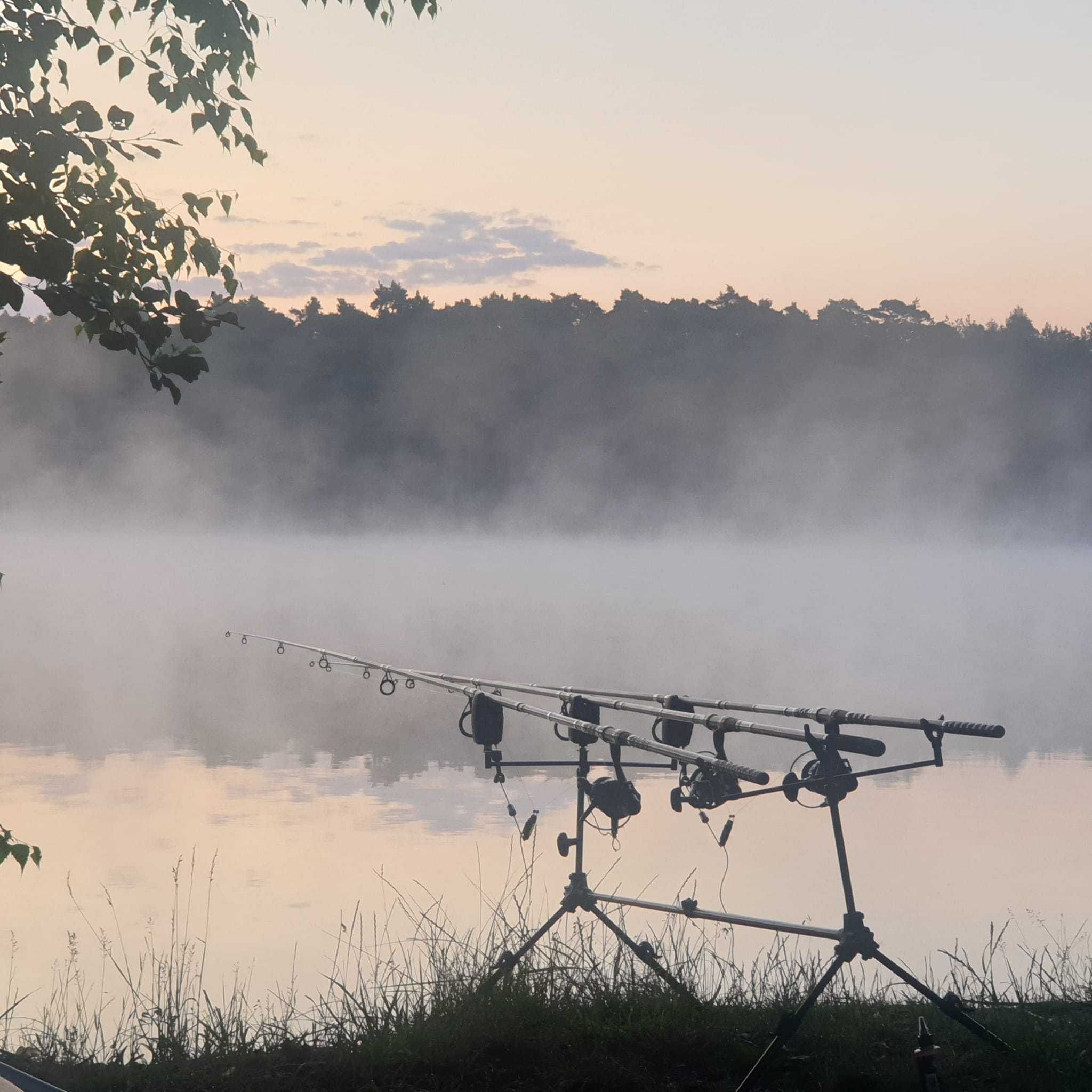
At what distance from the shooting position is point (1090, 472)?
62.2m

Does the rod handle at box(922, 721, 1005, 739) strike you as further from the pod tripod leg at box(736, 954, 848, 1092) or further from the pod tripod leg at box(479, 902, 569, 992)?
the pod tripod leg at box(479, 902, 569, 992)

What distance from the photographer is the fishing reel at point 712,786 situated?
360 centimetres

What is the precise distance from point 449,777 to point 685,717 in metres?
8.14

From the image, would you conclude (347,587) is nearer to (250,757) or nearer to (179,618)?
(179,618)

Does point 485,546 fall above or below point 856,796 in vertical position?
above

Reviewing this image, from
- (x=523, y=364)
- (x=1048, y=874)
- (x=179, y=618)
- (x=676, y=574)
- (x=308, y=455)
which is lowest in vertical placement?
(x=1048, y=874)

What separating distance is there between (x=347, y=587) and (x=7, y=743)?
33062mm

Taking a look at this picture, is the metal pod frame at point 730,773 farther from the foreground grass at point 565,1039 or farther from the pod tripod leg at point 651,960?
the foreground grass at point 565,1039

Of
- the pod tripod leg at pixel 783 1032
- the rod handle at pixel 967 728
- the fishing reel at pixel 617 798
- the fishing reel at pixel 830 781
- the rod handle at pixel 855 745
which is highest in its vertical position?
the rod handle at pixel 967 728

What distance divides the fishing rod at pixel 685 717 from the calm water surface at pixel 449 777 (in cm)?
94

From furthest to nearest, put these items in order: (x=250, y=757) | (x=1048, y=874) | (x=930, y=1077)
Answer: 1. (x=250, y=757)
2. (x=1048, y=874)
3. (x=930, y=1077)

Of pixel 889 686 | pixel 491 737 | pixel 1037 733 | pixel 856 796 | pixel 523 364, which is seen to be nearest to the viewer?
pixel 491 737

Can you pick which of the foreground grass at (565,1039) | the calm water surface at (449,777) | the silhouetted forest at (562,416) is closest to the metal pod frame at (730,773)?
the foreground grass at (565,1039)

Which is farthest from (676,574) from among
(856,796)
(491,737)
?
(491,737)
